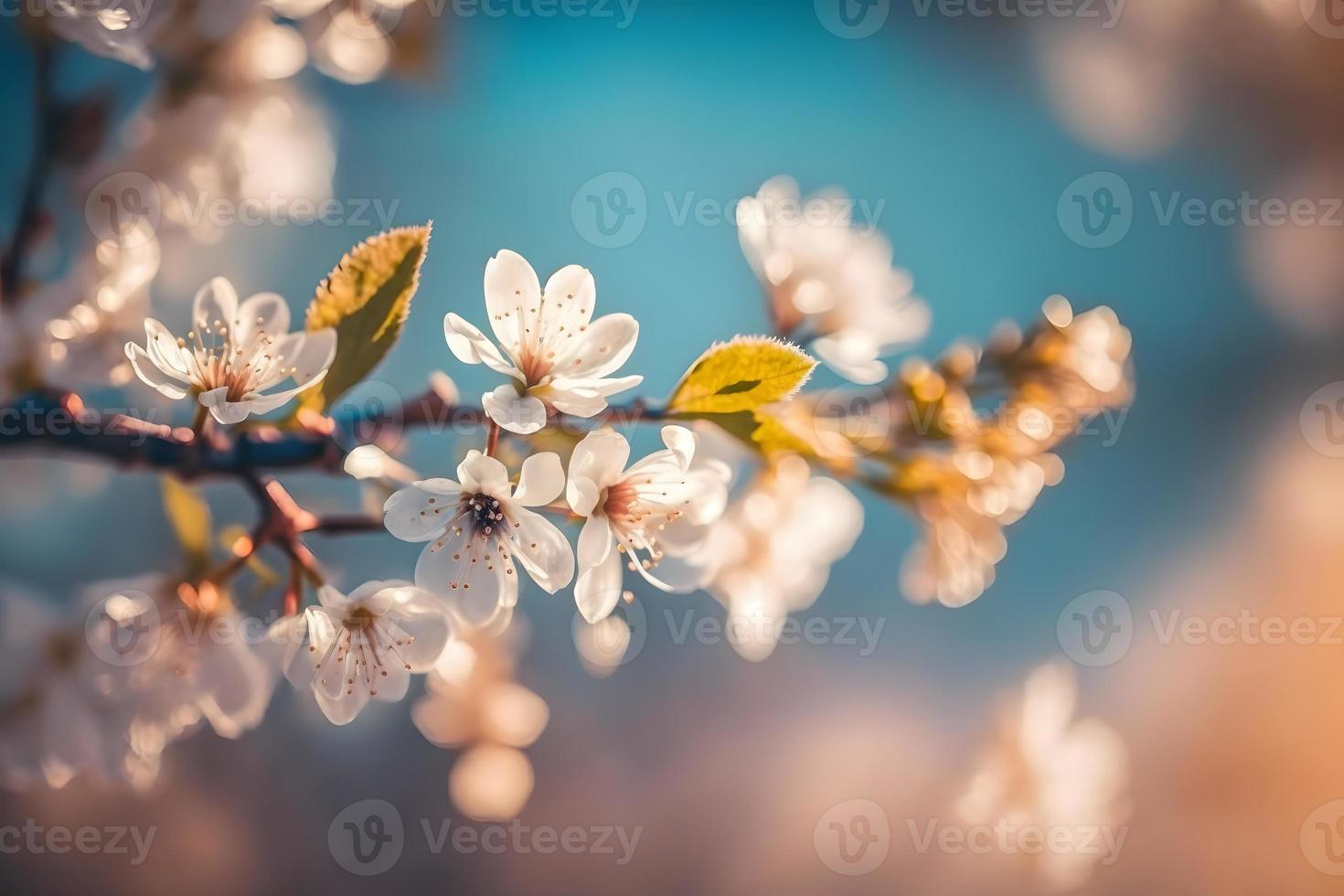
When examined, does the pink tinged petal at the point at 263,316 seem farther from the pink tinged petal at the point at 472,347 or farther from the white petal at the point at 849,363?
the white petal at the point at 849,363

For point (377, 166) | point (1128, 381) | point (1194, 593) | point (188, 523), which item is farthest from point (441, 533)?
point (1194, 593)

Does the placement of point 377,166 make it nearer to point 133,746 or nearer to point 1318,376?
point 133,746
